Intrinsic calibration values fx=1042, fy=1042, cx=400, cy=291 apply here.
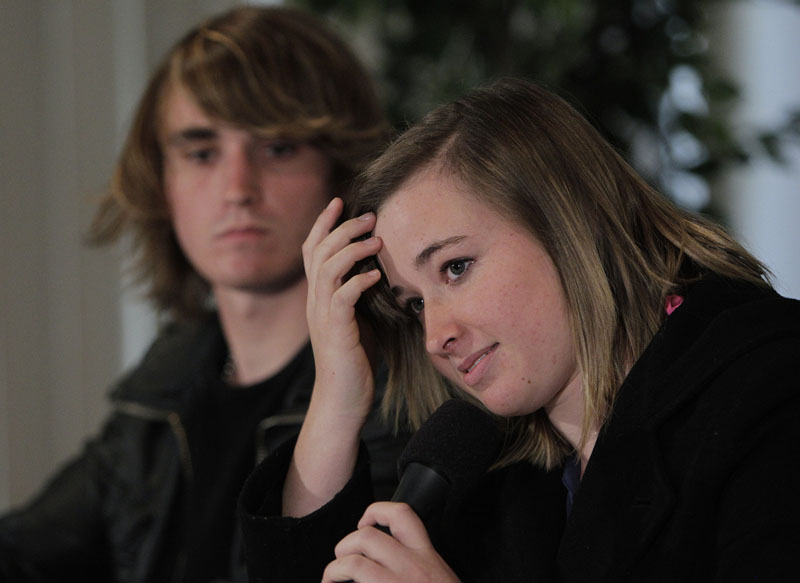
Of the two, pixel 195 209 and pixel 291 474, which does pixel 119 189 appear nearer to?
pixel 195 209

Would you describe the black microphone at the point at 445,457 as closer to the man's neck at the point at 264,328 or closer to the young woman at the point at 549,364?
the young woman at the point at 549,364

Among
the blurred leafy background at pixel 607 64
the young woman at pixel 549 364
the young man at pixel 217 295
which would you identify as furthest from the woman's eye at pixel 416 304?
the blurred leafy background at pixel 607 64

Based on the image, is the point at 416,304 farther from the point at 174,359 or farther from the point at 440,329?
the point at 174,359

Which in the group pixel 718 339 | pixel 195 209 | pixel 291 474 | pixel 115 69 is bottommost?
pixel 291 474

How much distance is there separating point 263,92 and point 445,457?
90 centimetres

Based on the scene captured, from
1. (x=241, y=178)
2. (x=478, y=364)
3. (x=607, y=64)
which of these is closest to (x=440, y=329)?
(x=478, y=364)

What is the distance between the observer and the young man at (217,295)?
5.55 feet

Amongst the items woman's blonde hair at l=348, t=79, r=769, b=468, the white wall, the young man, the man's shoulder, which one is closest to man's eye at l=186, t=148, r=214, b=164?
the young man

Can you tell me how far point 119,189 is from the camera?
6.39ft

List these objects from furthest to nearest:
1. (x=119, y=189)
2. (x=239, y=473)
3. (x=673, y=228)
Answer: (x=119, y=189), (x=239, y=473), (x=673, y=228)

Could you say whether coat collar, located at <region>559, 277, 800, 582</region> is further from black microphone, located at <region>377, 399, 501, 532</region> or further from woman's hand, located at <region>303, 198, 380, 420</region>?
woman's hand, located at <region>303, 198, 380, 420</region>

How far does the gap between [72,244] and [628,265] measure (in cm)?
192

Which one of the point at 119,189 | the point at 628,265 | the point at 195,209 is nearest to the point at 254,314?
the point at 195,209

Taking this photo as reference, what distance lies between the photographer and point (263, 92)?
1703 mm
